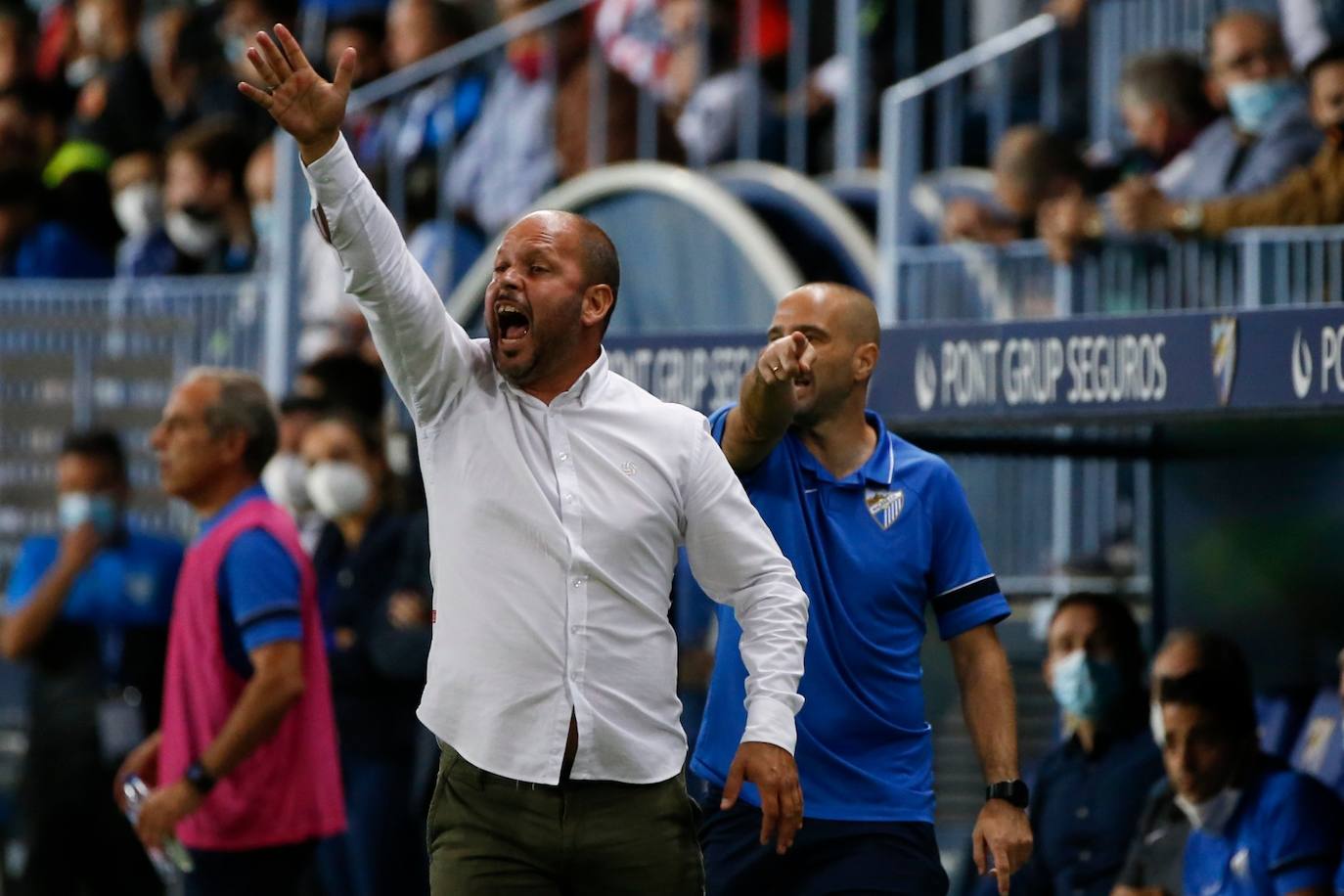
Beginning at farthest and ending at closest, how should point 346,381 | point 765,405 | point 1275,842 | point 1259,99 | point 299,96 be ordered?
point 346,381
point 1259,99
point 1275,842
point 765,405
point 299,96

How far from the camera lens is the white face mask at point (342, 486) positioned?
9.62 meters

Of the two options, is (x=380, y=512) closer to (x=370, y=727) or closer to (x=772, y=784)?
(x=370, y=727)

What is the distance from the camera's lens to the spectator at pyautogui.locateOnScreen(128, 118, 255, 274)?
13391 millimetres

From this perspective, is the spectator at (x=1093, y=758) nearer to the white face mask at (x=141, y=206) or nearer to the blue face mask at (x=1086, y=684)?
the blue face mask at (x=1086, y=684)

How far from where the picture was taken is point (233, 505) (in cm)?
678

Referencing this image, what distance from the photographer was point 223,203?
1338cm

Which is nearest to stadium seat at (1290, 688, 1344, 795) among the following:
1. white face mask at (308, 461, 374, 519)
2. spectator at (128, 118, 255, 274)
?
white face mask at (308, 461, 374, 519)

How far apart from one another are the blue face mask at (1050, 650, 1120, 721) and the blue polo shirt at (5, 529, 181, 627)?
3390 millimetres

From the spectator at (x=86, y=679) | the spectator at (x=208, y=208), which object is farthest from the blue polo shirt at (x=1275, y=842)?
the spectator at (x=208, y=208)

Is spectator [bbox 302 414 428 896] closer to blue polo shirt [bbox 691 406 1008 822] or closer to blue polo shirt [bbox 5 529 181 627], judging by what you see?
blue polo shirt [bbox 5 529 181 627]

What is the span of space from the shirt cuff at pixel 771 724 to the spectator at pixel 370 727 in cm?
445

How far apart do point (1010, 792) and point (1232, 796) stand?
2073mm

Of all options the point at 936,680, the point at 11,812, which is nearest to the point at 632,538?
the point at 936,680

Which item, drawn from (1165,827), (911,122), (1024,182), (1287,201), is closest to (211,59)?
(911,122)
